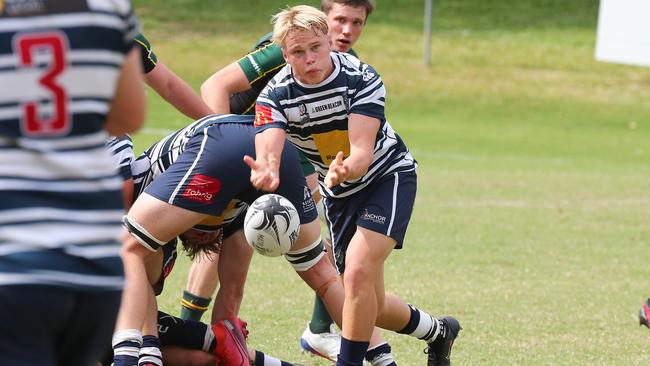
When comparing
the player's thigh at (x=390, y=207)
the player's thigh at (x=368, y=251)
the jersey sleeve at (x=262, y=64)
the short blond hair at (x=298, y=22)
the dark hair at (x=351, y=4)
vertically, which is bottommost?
the player's thigh at (x=368, y=251)

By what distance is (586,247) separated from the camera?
9.16 meters

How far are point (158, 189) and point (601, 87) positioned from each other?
21116 millimetres

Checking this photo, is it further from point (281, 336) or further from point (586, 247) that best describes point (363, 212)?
point (586, 247)

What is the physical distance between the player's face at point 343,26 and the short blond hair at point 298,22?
1.22 meters

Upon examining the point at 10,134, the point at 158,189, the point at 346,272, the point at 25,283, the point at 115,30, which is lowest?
the point at 346,272

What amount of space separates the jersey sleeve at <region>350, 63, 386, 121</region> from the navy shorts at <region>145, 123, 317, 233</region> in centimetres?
33

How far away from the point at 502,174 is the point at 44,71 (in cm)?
1227

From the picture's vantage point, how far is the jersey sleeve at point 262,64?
5957mm

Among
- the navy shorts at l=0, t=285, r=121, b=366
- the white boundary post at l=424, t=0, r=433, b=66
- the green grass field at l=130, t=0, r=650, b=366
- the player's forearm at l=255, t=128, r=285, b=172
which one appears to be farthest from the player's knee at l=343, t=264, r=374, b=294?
the white boundary post at l=424, t=0, r=433, b=66

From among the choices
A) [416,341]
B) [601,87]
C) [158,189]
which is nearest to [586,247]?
[416,341]

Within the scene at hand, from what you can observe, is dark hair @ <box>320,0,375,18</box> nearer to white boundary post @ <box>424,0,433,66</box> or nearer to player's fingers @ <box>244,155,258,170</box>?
player's fingers @ <box>244,155,258,170</box>

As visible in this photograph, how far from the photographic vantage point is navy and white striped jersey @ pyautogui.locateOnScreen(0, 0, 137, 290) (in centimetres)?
239

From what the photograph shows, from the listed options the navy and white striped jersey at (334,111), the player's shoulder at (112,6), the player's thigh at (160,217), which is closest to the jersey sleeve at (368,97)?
the navy and white striped jersey at (334,111)

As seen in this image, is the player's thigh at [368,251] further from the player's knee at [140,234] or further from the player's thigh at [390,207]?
the player's knee at [140,234]
